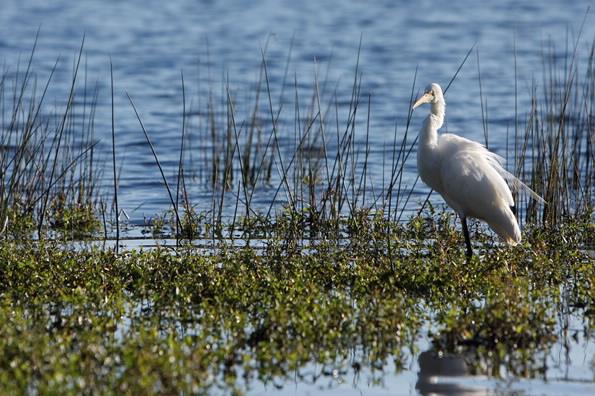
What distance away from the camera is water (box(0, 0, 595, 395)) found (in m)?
15.4

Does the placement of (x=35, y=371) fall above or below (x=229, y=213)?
above

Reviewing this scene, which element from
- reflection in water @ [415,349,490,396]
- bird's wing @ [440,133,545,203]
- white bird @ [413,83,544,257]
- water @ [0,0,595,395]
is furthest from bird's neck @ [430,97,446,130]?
reflection in water @ [415,349,490,396]

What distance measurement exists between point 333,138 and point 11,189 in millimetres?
6669

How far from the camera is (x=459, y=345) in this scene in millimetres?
6168

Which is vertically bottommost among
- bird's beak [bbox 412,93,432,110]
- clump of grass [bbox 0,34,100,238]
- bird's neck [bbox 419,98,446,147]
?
clump of grass [bbox 0,34,100,238]

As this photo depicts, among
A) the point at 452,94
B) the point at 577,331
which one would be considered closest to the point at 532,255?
the point at 577,331

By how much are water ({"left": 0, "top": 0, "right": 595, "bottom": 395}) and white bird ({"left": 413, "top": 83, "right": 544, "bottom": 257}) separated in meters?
2.66

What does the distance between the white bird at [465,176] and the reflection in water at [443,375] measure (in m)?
2.52

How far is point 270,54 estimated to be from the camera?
22.1m

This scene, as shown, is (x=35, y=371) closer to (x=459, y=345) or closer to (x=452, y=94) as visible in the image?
(x=459, y=345)

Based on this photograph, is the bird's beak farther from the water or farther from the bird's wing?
the water

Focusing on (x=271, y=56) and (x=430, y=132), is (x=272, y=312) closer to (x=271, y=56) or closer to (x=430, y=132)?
(x=430, y=132)

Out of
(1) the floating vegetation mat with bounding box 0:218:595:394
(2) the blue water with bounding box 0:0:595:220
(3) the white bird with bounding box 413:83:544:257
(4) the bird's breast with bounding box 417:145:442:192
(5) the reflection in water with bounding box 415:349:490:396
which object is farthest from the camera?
(2) the blue water with bounding box 0:0:595:220

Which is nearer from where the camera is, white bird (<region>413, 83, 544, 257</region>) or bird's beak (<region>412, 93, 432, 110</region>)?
white bird (<region>413, 83, 544, 257</region>)
